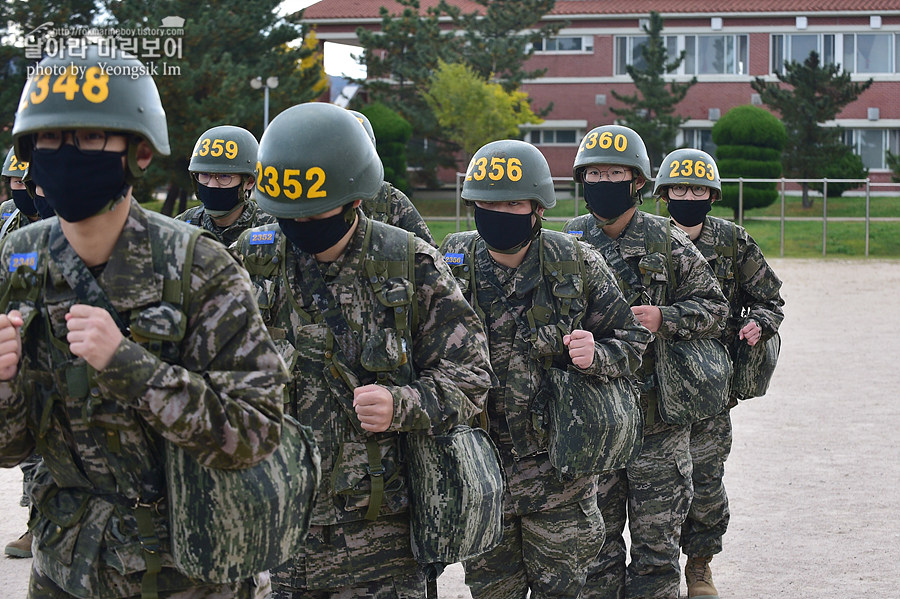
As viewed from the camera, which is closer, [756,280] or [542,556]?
[542,556]

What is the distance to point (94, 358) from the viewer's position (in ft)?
9.54

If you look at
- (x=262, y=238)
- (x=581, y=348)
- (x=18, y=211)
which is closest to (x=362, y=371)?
(x=262, y=238)

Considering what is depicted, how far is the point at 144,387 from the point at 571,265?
3.01 m

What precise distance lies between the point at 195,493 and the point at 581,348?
8.42 ft

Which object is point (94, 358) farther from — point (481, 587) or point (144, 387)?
point (481, 587)

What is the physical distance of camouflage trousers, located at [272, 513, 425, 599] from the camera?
4.38 metres

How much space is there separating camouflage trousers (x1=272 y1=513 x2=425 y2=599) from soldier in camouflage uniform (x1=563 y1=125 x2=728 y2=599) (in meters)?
2.60

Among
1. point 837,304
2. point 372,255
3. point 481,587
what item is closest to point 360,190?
point 372,255

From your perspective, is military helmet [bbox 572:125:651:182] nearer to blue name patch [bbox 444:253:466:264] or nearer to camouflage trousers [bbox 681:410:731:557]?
blue name patch [bbox 444:253:466:264]

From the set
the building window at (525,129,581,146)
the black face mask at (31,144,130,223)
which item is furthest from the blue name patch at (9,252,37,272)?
the building window at (525,129,581,146)

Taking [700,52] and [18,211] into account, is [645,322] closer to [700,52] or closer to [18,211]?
[18,211]

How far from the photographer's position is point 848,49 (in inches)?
2010

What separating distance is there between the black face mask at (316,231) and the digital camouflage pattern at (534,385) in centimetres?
150

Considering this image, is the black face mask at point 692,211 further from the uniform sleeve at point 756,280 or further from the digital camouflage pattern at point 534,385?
the digital camouflage pattern at point 534,385
